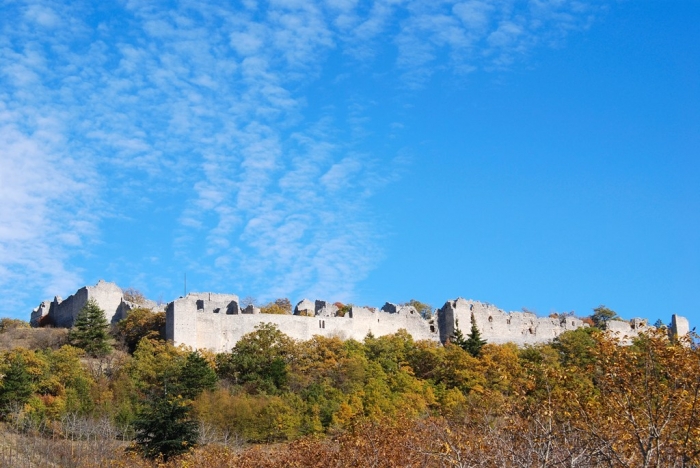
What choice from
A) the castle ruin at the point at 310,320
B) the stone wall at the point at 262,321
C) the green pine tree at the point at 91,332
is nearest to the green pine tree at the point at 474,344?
the castle ruin at the point at 310,320

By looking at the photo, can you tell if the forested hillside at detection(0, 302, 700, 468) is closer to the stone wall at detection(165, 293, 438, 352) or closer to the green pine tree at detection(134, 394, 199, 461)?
the green pine tree at detection(134, 394, 199, 461)

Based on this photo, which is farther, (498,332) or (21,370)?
(498,332)

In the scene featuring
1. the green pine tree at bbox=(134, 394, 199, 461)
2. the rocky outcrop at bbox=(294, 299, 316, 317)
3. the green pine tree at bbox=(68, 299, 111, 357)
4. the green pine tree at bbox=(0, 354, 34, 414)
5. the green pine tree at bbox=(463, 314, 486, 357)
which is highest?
the rocky outcrop at bbox=(294, 299, 316, 317)

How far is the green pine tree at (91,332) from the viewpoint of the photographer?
46594 mm

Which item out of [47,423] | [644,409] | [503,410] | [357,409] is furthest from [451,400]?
[644,409]

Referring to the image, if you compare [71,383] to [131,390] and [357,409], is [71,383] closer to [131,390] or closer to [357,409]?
[131,390]

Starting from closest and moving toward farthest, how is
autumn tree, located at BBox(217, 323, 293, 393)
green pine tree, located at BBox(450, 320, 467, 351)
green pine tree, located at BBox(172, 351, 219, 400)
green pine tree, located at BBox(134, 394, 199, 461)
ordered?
green pine tree, located at BBox(134, 394, 199, 461) → green pine tree, located at BBox(172, 351, 219, 400) → autumn tree, located at BBox(217, 323, 293, 393) → green pine tree, located at BBox(450, 320, 467, 351)

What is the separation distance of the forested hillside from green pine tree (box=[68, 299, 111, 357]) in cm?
8

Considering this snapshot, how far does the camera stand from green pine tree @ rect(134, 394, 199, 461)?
31.3 meters

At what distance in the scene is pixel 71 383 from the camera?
41969 millimetres

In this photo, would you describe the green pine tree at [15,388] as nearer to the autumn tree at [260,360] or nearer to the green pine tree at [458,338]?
the autumn tree at [260,360]

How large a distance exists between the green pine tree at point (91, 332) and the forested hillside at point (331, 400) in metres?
0.08

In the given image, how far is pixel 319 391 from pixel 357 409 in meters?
3.59

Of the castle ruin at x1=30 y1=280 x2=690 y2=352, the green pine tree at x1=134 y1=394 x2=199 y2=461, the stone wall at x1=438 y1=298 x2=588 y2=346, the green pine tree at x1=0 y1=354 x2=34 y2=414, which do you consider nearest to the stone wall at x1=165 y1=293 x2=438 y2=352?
the castle ruin at x1=30 y1=280 x2=690 y2=352
